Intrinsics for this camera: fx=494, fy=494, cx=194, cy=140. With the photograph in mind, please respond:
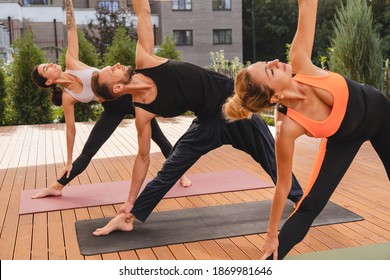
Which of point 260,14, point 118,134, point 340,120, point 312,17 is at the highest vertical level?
point 260,14

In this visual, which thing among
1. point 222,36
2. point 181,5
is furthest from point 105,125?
point 222,36

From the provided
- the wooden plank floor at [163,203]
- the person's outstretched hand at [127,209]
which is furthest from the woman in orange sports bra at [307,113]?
the person's outstretched hand at [127,209]

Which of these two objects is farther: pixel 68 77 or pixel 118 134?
pixel 118 134

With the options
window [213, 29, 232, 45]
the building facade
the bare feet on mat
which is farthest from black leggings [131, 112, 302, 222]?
window [213, 29, 232, 45]

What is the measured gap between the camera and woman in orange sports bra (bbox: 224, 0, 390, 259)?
189 cm

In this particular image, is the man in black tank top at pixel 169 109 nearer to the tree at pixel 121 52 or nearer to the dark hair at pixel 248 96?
the dark hair at pixel 248 96

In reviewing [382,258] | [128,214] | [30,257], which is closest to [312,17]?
[382,258]

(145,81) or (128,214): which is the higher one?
(145,81)

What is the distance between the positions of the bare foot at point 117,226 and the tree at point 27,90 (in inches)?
263

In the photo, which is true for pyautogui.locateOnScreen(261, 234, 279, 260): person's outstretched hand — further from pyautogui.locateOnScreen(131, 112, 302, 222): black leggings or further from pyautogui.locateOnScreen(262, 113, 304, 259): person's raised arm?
pyautogui.locateOnScreen(131, 112, 302, 222): black leggings

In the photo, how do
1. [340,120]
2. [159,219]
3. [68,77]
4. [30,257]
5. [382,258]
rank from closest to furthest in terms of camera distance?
[340,120], [382,258], [30,257], [159,219], [68,77]

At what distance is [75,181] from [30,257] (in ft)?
5.99

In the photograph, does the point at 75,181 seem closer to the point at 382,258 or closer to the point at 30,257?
the point at 30,257
